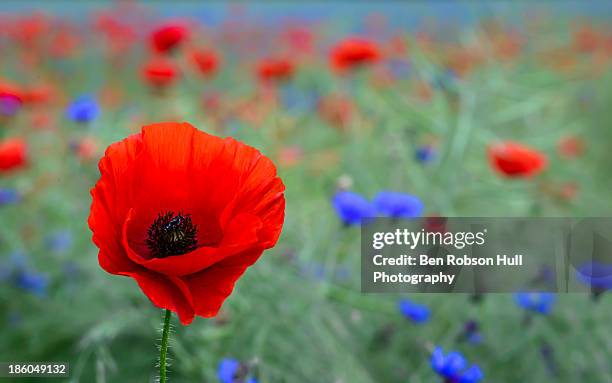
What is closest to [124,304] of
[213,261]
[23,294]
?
[23,294]

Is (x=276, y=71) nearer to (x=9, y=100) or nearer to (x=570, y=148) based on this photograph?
Result: (x=9, y=100)

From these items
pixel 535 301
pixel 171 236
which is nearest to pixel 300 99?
pixel 535 301

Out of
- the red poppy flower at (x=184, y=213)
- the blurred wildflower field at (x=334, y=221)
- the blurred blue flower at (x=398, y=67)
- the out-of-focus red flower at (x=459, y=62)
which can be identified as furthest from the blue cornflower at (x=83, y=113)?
the blurred blue flower at (x=398, y=67)

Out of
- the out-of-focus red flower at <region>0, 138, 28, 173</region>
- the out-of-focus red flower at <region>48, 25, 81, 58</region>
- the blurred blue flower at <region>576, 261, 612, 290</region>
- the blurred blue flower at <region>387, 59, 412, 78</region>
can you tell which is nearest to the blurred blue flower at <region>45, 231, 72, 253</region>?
the out-of-focus red flower at <region>0, 138, 28, 173</region>

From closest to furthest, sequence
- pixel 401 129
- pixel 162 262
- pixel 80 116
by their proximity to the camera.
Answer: pixel 162 262 → pixel 80 116 → pixel 401 129

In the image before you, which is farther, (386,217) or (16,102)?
(16,102)

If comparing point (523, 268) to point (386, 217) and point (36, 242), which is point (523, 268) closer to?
point (386, 217)

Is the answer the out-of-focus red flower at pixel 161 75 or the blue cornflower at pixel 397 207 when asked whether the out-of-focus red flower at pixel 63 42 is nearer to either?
the out-of-focus red flower at pixel 161 75

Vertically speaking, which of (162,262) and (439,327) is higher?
(439,327)
